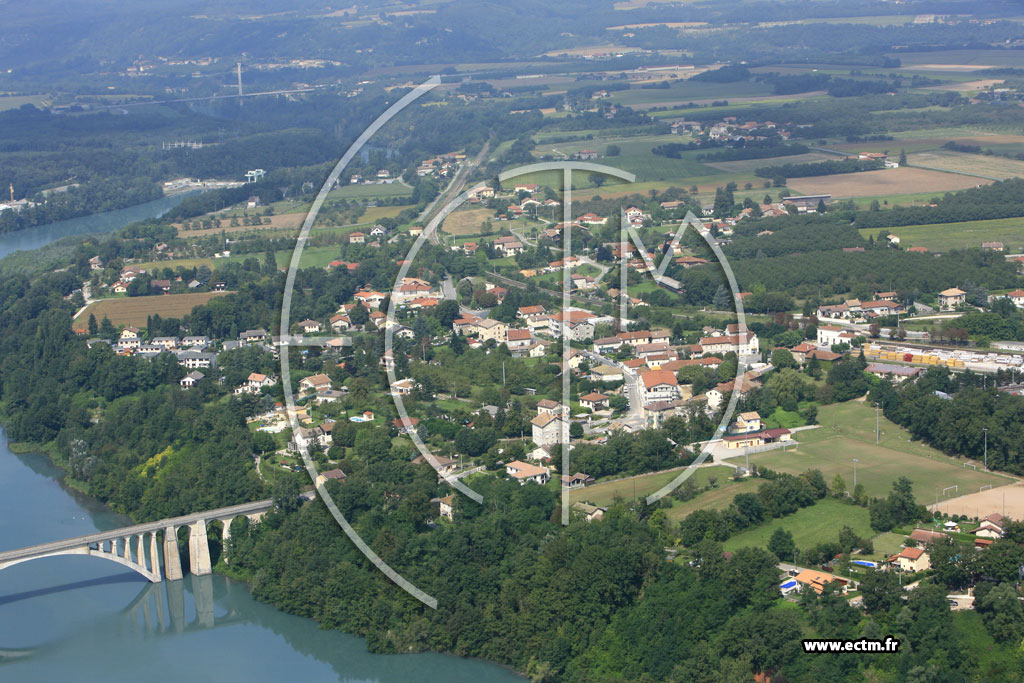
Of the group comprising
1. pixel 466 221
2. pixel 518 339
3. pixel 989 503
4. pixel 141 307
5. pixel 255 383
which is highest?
pixel 989 503

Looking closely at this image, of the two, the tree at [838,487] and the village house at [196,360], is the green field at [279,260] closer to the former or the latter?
the village house at [196,360]

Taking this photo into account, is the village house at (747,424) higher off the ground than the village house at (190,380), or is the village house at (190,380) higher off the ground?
the village house at (747,424)

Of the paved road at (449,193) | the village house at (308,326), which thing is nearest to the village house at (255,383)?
the village house at (308,326)

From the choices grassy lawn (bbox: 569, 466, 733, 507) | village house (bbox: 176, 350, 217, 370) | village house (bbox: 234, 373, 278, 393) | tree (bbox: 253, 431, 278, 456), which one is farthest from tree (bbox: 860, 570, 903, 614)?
village house (bbox: 176, 350, 217, 370)

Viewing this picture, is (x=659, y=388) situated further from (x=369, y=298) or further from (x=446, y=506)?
(x=369, y=298)

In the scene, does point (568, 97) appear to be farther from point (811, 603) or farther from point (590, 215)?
point (811, 603)

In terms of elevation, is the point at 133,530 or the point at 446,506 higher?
the point at 446,506

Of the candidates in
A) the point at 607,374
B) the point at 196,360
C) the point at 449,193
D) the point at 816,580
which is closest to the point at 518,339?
the point at 607,374
